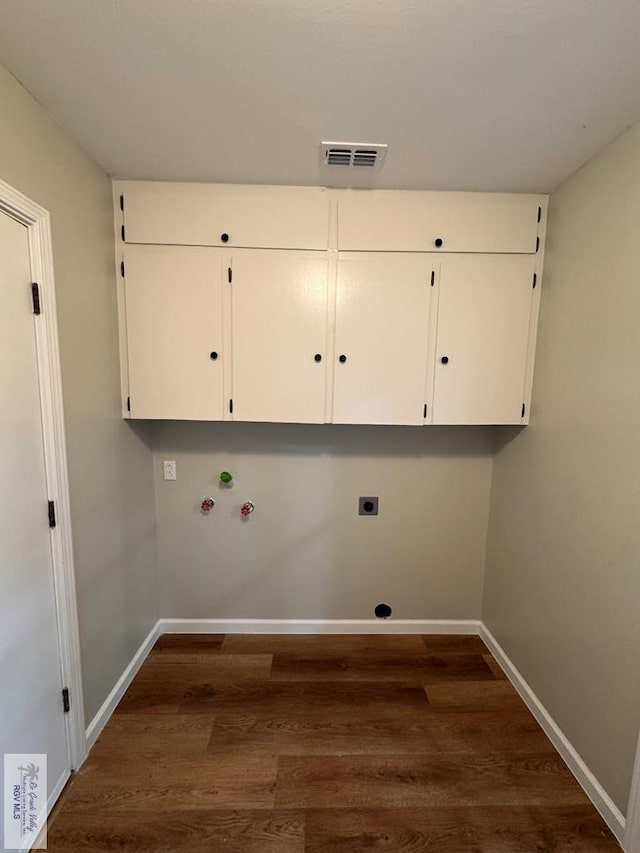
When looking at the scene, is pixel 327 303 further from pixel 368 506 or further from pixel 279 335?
pixel 368 506

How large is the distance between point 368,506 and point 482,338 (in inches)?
45.6

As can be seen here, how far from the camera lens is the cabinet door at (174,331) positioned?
1.78m

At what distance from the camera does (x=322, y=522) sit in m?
2.27

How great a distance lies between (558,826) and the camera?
1.34m

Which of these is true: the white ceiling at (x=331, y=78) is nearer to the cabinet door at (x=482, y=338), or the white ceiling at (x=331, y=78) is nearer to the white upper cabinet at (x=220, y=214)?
the white upper cabinet at (x=220, y=214)

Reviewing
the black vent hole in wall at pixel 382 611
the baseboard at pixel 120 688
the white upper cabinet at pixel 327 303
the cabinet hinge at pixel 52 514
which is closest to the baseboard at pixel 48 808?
the baseboard at pixel 120 688

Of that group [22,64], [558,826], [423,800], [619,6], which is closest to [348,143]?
[619,6]

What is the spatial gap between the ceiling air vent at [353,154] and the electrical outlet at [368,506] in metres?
1.73

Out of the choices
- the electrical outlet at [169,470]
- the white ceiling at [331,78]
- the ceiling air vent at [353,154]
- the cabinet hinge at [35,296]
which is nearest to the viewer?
the white ceiling at [331,78]

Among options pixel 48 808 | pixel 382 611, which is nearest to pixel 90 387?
pixel 48 808

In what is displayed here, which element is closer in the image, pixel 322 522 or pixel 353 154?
pixel 353 154

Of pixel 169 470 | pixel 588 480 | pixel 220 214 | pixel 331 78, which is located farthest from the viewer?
pixel 169 470

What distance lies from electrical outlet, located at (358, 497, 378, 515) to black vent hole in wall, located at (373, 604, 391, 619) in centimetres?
62

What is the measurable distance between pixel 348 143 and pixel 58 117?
1076 mm
